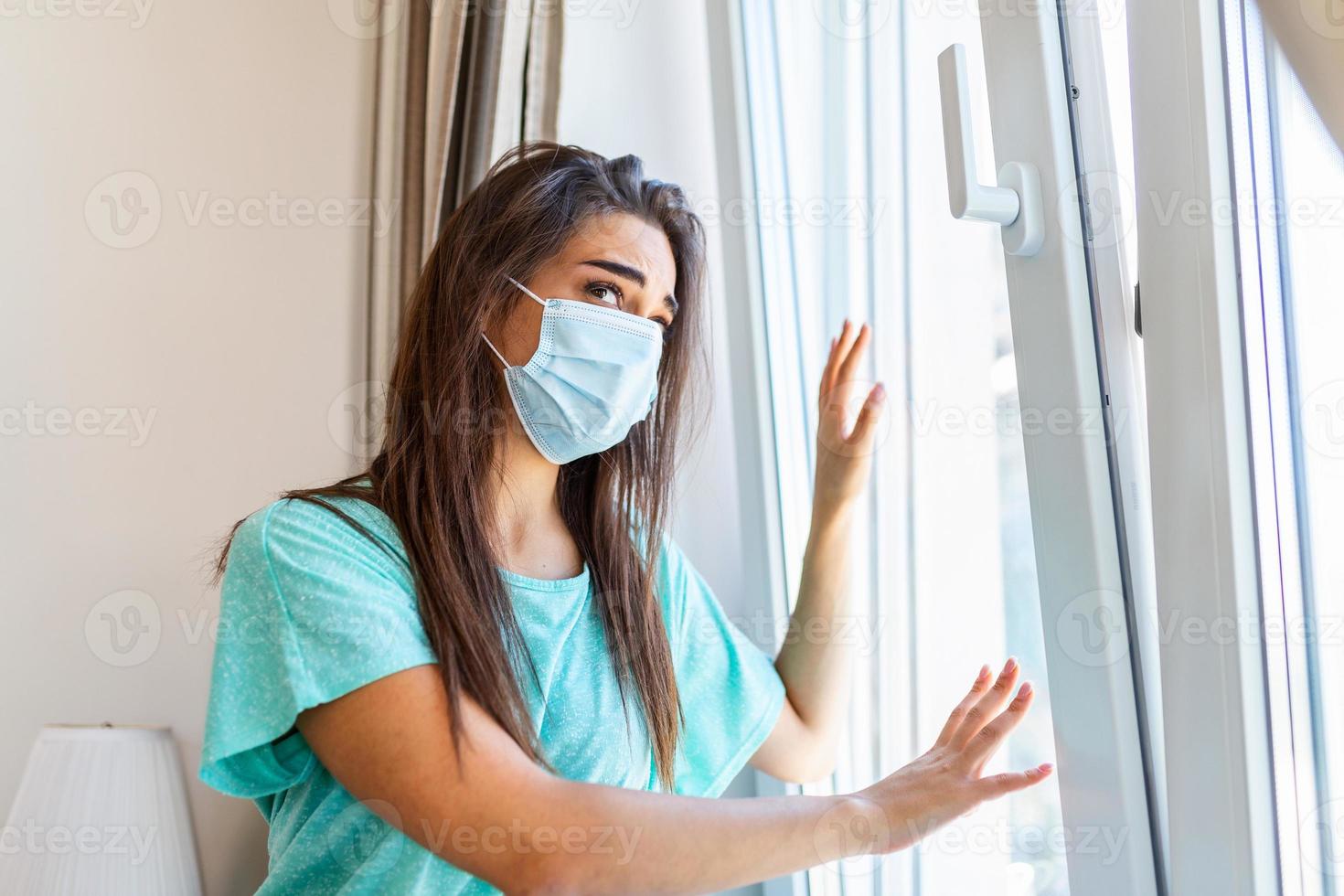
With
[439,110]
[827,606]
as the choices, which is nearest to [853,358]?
[827,606]

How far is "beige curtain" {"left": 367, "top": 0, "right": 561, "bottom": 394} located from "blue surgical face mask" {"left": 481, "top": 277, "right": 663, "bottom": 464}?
2.00ft

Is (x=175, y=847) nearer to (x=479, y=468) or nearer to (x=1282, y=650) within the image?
(x=479, y=468)

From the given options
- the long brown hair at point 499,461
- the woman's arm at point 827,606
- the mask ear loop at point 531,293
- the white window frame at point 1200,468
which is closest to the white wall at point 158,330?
the long brown hair at point 499,461

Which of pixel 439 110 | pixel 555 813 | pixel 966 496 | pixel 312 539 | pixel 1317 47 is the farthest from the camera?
pixel 439 110

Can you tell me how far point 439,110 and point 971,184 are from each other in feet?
3.85

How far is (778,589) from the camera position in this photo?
4.86ft

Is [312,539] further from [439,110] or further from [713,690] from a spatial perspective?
[439,110]

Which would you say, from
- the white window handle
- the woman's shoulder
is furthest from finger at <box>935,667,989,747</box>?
the woman's shoulder

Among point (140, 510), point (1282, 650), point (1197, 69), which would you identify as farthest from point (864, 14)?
point (140, 510)

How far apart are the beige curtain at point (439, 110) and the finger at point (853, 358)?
2.42 feet

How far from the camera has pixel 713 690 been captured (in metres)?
1.25

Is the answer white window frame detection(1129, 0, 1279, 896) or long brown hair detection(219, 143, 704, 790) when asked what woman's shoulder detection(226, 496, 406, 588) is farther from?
white window frame detection(1129, 0, 1279, 896)

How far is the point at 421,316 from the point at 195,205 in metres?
1.00

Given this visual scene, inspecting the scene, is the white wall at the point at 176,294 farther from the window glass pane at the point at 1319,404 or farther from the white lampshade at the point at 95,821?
the window glass pane at the point at 1319,404
